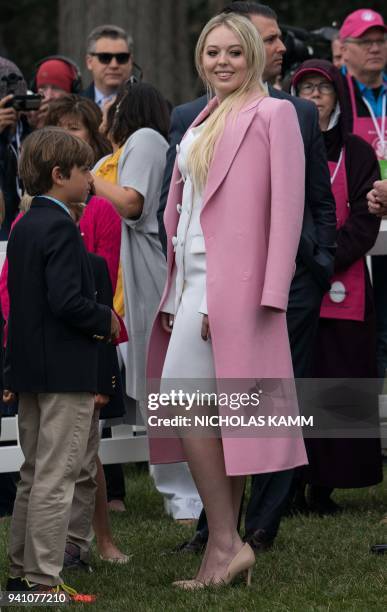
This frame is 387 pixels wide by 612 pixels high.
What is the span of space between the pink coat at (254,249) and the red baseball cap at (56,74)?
13.3 ft

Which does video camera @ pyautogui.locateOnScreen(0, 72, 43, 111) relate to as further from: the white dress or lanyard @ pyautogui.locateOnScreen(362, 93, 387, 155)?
the white dress

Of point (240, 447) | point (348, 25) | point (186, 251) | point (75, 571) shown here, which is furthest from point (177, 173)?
point (348, 25)

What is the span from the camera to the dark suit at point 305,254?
20.5 feet

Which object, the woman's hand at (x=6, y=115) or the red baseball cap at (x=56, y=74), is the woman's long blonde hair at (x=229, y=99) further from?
the red baseball cap at (x=56, y=74)

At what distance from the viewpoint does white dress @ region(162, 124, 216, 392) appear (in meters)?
5.59

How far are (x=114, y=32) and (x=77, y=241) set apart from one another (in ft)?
15.0

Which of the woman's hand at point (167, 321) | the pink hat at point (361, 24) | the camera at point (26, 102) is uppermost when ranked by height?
the pink hat at point (361, 24)

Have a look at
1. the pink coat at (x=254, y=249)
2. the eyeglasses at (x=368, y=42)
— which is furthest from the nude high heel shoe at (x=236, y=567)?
the eyeglasses at (x=368, y=42)

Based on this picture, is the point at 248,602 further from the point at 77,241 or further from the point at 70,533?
the point at 77,241

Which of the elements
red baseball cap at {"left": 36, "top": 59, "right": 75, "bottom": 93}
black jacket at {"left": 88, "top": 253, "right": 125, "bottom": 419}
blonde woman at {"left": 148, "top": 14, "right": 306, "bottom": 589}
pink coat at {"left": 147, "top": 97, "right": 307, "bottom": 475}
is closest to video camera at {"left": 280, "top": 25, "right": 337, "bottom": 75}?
red baseball cap at {"left": 36, "top": 59, "right": 75, "bottom": 93}

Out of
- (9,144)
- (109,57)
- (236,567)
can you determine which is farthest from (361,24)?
(236,567)

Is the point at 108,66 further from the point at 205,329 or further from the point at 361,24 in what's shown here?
the point at 205,329

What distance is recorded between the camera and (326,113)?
7.29m

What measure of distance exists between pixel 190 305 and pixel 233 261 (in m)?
0.25
